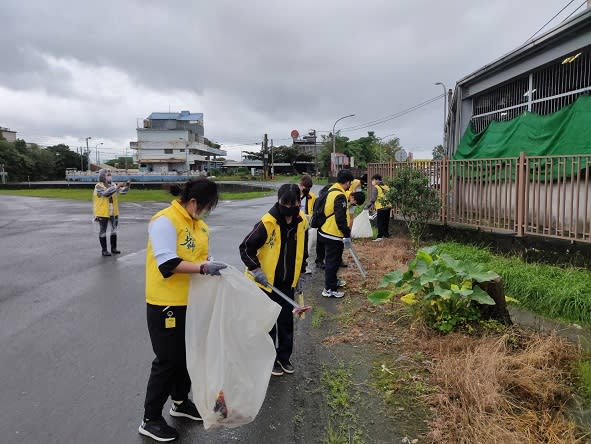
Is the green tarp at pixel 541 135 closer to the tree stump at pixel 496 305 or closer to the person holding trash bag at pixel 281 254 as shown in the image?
the tree stump at pixel 496 305

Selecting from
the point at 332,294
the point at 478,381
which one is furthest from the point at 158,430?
the point at 332,294

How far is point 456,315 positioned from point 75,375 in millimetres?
3476

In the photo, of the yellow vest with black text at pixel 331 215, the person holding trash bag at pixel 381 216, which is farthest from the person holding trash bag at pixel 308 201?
the person holding trash bag at pixel 381 216

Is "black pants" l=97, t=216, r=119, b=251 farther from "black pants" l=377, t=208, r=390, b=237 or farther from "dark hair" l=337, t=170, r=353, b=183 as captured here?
"black pants" l=377, t=208, r=390, b=237

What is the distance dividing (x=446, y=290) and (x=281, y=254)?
5.45 ft

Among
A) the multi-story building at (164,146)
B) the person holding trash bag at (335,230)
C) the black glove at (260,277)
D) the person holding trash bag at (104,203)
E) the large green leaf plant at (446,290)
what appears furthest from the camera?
the multi-story building at (164,146)

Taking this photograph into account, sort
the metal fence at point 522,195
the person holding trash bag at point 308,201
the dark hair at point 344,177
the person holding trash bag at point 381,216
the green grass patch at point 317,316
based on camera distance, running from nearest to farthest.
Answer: the green grass patch at point 317,316, the dark hair at point 344,177, the metal fence at point 522,195, the person holding trash bag at point 308,201, the person holding trash bag at point 381,216

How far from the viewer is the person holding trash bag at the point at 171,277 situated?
268 centimetres

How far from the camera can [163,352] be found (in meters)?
2.81

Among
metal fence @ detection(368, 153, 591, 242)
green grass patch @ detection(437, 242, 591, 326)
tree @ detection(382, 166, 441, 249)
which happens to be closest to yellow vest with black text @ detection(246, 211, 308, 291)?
green grass patch @ detection(437, 242, 591, 326)

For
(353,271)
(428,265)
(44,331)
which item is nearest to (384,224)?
(353,271)

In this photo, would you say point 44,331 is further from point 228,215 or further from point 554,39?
point 228,215

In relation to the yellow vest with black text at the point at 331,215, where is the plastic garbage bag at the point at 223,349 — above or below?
below

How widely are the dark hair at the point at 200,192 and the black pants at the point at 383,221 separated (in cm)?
802
